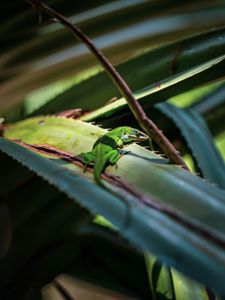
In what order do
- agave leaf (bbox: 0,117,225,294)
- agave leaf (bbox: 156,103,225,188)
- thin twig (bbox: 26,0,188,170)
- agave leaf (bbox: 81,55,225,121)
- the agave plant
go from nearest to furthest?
agave leaf (bbox: 0,117,225,294)
thin twig (bbox: 26,0,188,170)
the agave plant
agave leaf (bbox: 156,103,225,188)
agave leaf (bbox: 81,55,225,121)

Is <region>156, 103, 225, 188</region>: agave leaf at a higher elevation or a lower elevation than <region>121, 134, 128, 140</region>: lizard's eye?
lower

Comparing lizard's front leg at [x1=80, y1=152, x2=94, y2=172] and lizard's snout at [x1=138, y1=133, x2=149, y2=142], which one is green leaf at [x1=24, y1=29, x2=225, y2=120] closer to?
lizard's snout at [x1=138, y1=133, x2=149, y2=142]

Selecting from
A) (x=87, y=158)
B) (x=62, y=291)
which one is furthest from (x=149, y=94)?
(x=62, y=291)

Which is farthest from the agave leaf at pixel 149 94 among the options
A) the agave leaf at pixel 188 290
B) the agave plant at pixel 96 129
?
the agave leaf at pixel 188 290

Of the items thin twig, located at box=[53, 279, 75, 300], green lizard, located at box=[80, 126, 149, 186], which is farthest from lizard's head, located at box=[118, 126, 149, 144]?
thin twig, located at box=[53, 279, 75, 300]

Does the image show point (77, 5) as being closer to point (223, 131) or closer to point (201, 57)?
point (201, 57)

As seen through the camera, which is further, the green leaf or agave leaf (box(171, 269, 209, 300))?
the green leaf

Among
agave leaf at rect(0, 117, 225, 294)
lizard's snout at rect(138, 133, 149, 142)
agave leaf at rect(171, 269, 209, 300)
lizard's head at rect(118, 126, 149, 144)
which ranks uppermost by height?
lizard's head at rect(118, 126, 149, 144)

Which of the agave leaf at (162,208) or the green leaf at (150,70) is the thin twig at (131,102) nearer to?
the agave leaf at (162,208)
